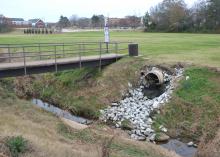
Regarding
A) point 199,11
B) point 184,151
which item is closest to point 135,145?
point 184,151

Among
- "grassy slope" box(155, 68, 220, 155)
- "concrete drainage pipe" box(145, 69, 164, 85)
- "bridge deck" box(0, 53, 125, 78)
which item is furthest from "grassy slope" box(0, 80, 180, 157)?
"concrete drainage pipe" box(145, 69, 164, 85)

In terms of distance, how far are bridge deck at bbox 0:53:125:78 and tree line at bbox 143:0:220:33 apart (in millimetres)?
52727

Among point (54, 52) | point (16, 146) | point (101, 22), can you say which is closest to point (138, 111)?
point (54, 52)

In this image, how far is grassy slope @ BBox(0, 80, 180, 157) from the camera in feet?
39.4

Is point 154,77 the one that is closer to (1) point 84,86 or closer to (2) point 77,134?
(1) point 84,86

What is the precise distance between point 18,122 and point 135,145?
504 centimetres

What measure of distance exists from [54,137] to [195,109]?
8605 millimetres

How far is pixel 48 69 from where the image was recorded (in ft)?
74.5

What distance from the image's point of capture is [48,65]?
22.5 meters

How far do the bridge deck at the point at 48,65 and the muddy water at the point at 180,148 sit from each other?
869 centimetres

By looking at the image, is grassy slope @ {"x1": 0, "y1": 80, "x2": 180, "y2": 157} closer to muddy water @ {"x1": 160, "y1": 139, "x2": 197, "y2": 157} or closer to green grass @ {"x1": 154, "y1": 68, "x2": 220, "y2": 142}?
muddy water @ {"x1": 160, "y1": 139, "x2": 197, "y2": 157}

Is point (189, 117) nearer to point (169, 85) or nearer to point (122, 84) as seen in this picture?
point (169, 85)

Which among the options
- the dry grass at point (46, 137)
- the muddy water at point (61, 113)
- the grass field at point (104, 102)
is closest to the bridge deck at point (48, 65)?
the grass field at point (104, 102)

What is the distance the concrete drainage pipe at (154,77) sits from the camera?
78.2 ft
